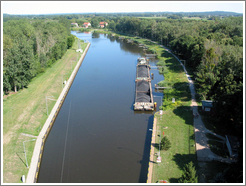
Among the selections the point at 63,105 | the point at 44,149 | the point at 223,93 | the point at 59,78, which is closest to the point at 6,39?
the point at 59,78

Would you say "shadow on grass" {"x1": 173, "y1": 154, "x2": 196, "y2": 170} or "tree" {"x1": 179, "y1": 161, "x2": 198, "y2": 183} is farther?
"shadow on grass" {"x1": 173, "y1": 154, "x2": 196, "y2": 170}

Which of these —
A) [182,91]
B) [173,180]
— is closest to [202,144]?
[173,180]

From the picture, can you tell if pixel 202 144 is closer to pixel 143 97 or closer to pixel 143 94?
pixel 143 97

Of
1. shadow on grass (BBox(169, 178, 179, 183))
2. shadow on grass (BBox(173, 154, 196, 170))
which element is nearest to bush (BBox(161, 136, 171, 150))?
shadow on grass (BBox(173, 154, 196, 170))

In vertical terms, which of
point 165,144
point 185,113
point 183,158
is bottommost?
point 183,158

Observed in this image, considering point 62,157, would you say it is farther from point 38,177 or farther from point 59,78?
point 59,78

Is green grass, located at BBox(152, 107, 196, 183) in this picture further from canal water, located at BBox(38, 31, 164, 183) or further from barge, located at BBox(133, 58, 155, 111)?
barge, located at BBox(133, 58, 155, 111)
